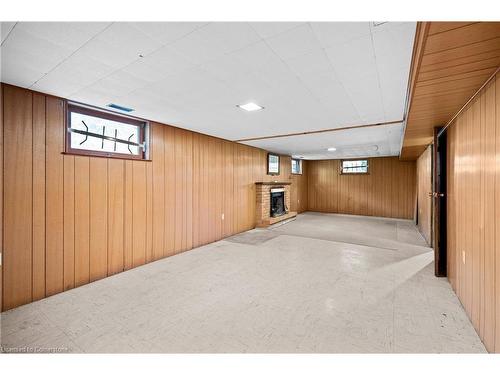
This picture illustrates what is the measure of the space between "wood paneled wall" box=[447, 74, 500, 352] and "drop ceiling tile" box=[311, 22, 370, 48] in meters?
0.98

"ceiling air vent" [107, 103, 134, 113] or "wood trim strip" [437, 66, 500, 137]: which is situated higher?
"ceiling air vent" [107, 103, 134, 113]

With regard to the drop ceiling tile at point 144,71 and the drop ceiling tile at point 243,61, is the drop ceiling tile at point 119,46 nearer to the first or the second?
the drop ceiling tile at point 144,71

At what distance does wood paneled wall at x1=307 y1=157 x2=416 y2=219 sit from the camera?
7.98 m

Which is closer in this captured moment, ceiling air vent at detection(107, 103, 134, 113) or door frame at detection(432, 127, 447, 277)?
ceiling air vent at detection(107, 103, 134, 113)

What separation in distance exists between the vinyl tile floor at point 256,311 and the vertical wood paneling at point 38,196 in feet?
0.81

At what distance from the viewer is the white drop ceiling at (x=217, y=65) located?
1.45 meters

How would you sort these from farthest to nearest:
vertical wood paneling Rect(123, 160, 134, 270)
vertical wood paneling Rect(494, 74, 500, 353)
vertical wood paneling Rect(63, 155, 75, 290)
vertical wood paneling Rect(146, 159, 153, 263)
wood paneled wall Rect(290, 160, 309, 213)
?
wood paneled wall Rect(290, 160, 309, 213), vertical wood paneling Rect(146, 159, 153, 263), vertical wood paneling Rect(123, 160, 134, 270), vertical wood paneling Rect(63, 155, 75, 290), vertical wood paneling Rect(494, 74, 500, 353)

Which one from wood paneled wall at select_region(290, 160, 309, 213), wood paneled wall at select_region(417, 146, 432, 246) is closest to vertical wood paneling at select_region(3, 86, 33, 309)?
wood paneled wall at select_region(417, 146, 432, 246)

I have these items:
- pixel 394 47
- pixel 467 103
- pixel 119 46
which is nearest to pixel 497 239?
pixel 467 103

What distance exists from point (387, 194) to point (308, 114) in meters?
6.60

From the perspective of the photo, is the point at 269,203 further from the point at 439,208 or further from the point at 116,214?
the point at 116,214

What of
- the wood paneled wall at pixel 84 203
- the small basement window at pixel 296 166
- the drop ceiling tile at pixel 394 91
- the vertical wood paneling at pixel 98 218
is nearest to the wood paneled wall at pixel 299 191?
the small basement window at pixel 296 166

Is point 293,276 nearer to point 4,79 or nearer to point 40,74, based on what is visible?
point 40,74

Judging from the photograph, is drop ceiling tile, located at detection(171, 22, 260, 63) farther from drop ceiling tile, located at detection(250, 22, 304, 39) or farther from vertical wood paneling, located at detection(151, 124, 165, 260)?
vertical wood paneling, located at detection(151, 124, 165, 260)
